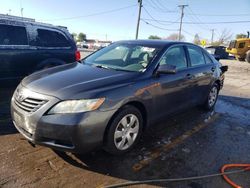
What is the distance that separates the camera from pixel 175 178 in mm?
3115

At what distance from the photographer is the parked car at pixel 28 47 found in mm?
5711

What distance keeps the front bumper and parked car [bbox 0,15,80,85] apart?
316 cm

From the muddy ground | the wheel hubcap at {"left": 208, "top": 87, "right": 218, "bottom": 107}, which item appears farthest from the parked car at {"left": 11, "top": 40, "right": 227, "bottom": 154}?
the wheel hubcap at {"left": 208, "top": 87, "right": 218, "bottom": 107}

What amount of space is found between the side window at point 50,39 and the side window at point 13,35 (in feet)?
1.16

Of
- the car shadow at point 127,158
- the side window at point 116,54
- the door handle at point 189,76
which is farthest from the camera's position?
the door handle at point 189,76

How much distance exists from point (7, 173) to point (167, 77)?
8.74ft

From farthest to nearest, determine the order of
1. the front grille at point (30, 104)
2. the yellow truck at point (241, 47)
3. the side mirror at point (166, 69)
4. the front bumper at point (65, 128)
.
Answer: the yellow truck at point (241, 47), the side mirror at point (166, 69), the front grille at point (30, 104), the front bumper at point (65, 128)

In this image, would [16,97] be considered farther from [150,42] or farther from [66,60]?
[66,60]

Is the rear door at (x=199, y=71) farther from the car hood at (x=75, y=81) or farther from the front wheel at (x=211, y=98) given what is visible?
the car hood at (x=75, y=81)

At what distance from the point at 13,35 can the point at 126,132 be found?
A: 13.0ft

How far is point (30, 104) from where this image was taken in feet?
10.1

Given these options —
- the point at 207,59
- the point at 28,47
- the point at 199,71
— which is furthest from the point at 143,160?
the point at 28,47

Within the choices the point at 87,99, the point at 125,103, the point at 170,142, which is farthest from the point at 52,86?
the point at 170,142

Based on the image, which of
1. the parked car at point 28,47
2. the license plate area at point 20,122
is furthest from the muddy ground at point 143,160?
the parked car at point 28,47
